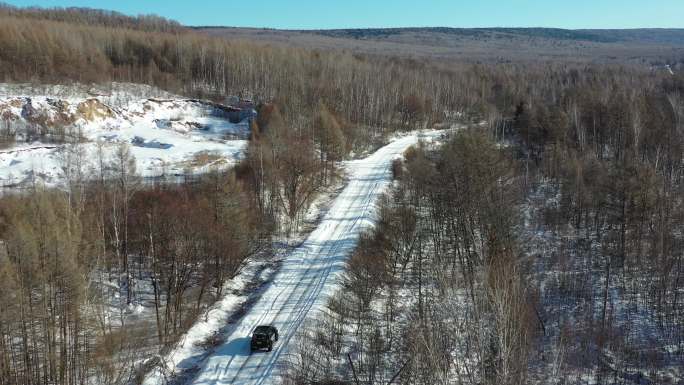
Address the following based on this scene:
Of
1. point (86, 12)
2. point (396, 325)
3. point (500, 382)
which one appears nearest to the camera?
point (500, 382)

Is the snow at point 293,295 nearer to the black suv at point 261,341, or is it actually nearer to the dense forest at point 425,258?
the black suv at point 261,341

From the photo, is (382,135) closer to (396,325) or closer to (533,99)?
(533,99)

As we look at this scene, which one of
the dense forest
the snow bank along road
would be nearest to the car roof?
the snow bank along road

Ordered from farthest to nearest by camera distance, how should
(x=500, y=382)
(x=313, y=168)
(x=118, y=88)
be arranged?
(x=118, y=88) < (x=313, y=168) < (x=500, y=382)

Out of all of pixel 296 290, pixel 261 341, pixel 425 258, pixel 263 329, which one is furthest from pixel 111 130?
pixel 261 341

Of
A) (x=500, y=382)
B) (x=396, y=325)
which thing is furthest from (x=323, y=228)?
(x=500, y=382)

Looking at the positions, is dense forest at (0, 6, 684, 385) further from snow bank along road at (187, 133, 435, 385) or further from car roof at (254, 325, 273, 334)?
snow bank along road at (187, 133, 435, 385)

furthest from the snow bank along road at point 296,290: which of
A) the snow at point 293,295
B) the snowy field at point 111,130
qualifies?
the snowy field at point 111,130
